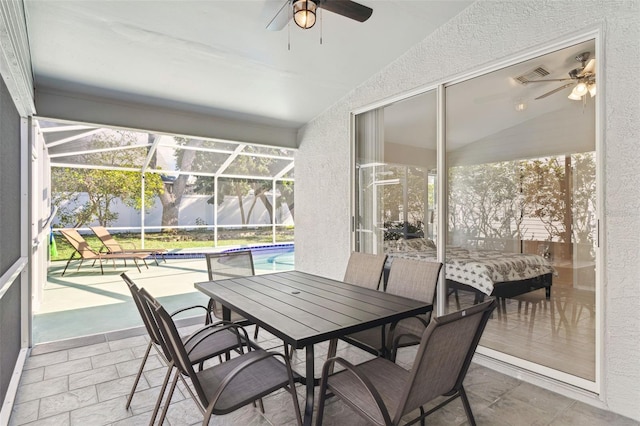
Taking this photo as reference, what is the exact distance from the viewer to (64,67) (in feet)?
10.5

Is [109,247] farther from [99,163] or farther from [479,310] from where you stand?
[479,310]

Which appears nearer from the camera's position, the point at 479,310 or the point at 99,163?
Answer: the point at 479,310

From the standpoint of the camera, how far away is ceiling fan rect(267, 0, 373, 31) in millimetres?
2240

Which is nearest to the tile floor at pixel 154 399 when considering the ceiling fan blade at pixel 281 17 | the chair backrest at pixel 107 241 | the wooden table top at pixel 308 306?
the wooden table top at pixel 308 306

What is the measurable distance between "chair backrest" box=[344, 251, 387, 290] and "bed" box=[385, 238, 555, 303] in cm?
74

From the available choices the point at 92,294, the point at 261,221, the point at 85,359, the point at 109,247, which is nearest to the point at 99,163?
the point at 109,247

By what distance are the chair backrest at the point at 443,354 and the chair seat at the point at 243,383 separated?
2.23 feet

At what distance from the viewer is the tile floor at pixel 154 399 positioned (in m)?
2.19

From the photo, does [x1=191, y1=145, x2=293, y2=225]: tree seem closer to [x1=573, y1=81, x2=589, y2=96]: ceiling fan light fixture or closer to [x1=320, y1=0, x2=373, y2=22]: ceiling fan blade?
[x1=320, y1=0, x2=373, y2=22]: ceiling fan blade

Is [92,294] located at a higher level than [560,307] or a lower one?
lower

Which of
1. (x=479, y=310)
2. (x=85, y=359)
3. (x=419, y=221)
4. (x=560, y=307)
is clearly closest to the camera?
(x=479, y=310)

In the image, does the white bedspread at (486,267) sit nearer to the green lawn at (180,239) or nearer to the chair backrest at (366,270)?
the chair backrest at (366,270)

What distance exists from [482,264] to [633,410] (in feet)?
4.69

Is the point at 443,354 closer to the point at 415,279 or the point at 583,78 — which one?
the point at 415,279
